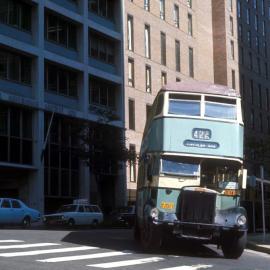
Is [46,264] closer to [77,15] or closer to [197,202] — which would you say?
[197,202]

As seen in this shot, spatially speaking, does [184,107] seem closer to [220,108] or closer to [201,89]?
[201,89]

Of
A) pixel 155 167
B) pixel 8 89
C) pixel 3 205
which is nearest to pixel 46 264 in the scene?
pixel 155 167

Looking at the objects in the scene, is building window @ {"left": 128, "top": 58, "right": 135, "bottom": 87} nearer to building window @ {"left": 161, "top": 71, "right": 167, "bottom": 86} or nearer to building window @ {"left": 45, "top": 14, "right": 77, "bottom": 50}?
building window @ {"left": 161, "top": 71, "right": 167, "bottom": 86}

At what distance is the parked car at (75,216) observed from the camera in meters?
34.6

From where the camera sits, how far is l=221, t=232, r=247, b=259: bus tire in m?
17.1

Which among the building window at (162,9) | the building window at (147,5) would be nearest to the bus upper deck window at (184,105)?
the building window at (147,5)

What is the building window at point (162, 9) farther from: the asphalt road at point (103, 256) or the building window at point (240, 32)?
the asphalt road at point (103, 256)

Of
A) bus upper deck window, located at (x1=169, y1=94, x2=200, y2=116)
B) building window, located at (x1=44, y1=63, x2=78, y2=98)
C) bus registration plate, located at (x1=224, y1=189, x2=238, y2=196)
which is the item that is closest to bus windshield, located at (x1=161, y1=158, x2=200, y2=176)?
bus registration plate, located at (x1=224, y1=189, x2=238, y2=196)

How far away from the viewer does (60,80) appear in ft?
152

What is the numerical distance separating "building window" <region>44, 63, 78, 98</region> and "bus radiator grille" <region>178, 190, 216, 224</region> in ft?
94.9

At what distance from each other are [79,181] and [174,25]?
77.8 ft

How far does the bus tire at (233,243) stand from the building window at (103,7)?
34.8m

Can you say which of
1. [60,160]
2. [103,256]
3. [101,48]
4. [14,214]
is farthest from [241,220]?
[101,48]

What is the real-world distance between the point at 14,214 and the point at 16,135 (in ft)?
33.7
